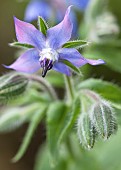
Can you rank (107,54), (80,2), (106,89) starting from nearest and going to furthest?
(106,89)
(107,54)
(80,2)

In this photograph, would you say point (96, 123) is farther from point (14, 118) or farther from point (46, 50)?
point (14, 118)

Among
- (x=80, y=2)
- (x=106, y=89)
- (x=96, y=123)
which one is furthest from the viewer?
(x=80, y=2)

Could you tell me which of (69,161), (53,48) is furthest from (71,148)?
(53,48)

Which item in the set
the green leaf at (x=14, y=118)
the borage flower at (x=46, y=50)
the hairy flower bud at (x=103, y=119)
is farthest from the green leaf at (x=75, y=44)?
the green leaf at (x=14, y=118)

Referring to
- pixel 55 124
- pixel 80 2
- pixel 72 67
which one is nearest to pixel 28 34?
pixel 72 67

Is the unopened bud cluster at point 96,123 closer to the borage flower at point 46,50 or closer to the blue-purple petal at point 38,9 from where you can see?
the borage flower at point 46,50

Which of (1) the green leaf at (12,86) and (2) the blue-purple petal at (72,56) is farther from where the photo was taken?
(1) the green leaf at (12,86)
